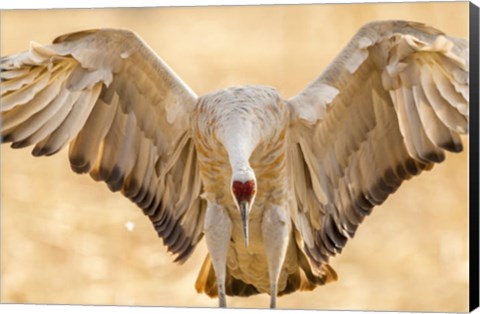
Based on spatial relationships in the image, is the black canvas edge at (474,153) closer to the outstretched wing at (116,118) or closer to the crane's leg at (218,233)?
the crane's leg at (218,233)

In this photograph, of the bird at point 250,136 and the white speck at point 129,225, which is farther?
the white speck at point 129,225

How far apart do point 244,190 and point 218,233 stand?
55cm

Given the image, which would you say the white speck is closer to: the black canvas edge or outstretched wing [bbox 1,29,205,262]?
outstretched wing [bbox 1,29,205,262]

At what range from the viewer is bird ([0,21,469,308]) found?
7000 mm

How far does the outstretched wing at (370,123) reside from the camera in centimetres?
696

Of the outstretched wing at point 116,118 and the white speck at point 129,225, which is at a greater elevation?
the outstretched wing at point 116,118

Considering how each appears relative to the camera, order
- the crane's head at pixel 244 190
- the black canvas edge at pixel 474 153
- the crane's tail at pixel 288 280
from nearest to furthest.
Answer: the crane's head at pixel 244 190, the black canvas edge at pixel 474 153, the crane's tail at pixel 288 280

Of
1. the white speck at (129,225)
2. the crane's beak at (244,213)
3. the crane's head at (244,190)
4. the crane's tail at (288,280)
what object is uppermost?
the crane's head at (244,190)

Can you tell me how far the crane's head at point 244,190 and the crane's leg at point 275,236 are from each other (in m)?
0.49

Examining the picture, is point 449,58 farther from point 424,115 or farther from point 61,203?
point 61,203

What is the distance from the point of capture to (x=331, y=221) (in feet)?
25.0

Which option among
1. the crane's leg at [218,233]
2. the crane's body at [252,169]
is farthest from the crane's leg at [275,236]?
the crane's leg at [218,233]

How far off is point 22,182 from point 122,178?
55 centimetres

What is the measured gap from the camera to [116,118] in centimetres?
755
